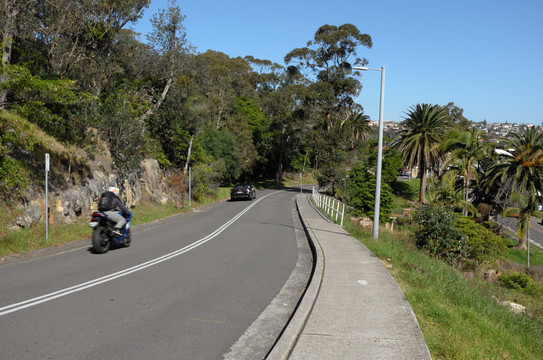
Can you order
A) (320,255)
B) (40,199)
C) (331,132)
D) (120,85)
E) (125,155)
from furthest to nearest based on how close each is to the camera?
(331,132)
(120,85)
(125,155)
(40,199)
(320,255)

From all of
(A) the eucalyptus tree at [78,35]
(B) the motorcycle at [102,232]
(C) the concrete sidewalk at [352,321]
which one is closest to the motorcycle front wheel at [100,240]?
(B) the motorcycle at [102,232]

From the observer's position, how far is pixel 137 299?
271 inches

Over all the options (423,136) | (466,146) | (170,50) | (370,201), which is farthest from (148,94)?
(423,136)

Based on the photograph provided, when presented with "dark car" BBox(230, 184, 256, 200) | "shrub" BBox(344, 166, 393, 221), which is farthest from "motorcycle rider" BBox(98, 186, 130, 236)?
"dark car" BBox(230, 184, 256, 200)

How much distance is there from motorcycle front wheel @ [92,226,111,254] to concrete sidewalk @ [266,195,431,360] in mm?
5925

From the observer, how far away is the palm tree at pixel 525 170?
31.7 metres

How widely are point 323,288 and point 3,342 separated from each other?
4.95m

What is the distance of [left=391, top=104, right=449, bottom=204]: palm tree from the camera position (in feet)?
162

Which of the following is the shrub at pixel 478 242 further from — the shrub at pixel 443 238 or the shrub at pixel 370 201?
the shrub at pixel 370 201

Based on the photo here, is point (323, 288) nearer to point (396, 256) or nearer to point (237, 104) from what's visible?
point (396, 256)

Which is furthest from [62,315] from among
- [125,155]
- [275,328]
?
[125,155]

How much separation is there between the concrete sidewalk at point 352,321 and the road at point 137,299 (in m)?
0.56

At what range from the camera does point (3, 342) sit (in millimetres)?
4891

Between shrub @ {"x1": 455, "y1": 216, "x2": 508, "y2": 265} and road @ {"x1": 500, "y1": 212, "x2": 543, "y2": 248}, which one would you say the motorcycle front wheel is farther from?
road @ {"x1": 500, "y1": 212, "x2": 543, "y2": 248}
